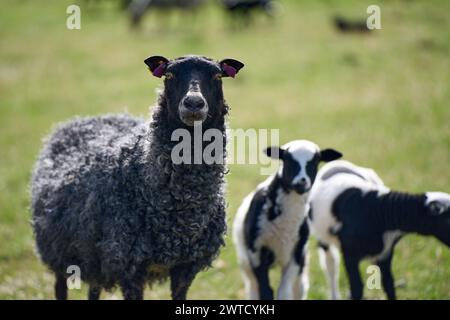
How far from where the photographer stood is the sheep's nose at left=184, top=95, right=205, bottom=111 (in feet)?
16.1

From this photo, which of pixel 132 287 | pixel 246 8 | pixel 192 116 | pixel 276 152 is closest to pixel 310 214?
pixel 276 152

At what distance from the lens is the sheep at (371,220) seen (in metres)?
6.42

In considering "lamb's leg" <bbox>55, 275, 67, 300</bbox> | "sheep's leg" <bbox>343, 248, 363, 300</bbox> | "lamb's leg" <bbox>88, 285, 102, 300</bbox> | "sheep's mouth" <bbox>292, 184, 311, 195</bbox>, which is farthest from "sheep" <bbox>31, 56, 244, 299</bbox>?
"sheep's leg" <bbox>343, 248, 363, 300</bbox>

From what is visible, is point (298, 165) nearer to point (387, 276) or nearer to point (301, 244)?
point (301, 244)

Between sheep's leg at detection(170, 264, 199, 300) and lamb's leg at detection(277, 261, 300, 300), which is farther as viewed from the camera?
lamb's leg at detection(277, 261, 300, 300)

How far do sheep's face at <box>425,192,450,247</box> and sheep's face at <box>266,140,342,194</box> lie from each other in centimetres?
117

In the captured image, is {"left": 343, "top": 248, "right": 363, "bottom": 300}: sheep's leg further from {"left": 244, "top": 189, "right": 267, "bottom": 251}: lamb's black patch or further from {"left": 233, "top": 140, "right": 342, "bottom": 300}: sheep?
{"left": 244, "top": 189, "right": 267, "bottom": 251}: lamb's black patch

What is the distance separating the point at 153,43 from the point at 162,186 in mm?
20029

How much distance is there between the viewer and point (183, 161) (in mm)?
5301

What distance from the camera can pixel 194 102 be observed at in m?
4.89

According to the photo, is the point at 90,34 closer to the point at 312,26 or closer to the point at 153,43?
the point at 153,43

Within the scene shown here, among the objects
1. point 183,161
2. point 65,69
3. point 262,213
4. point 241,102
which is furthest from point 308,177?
point 65,69

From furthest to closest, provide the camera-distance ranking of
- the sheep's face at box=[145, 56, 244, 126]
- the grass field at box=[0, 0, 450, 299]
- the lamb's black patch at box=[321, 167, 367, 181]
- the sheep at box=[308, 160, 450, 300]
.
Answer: the grass field at box=[0, 0, 450, 299] < the lamb's black patch at box=[321, 167, 367, 181] < the sheep at box=[308, 160, 450, 300] < the sheep's face at box=[145, 56, 244, 126]

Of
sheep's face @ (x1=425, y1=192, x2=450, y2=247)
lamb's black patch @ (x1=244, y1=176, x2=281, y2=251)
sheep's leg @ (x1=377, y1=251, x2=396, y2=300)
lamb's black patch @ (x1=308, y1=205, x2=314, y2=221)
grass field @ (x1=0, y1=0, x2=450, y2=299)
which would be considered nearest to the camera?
sheep's face @ (x1=425, y1=192, x2=450, y2=247)
